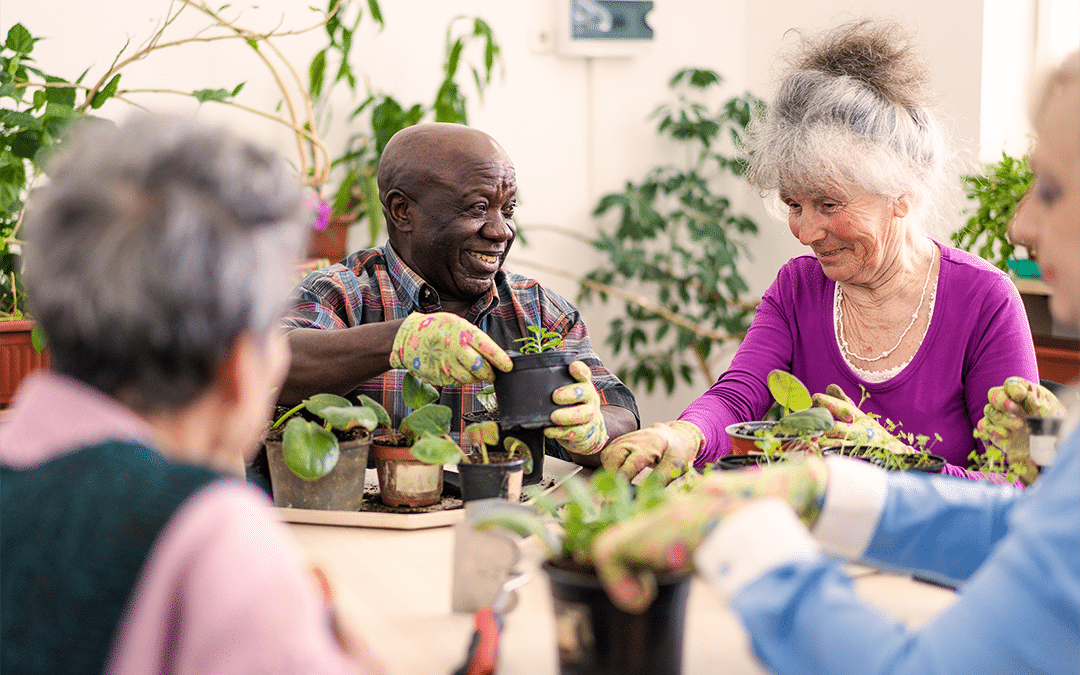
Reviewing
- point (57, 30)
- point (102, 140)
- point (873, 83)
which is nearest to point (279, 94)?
point (57, 30)

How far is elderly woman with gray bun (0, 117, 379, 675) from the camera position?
56 centimetres

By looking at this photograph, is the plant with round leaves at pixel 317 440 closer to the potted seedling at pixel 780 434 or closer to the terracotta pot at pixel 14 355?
the potted seedling at pixel 780 434

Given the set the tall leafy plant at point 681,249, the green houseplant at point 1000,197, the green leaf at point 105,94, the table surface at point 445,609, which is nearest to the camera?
the table surface at point 445,609

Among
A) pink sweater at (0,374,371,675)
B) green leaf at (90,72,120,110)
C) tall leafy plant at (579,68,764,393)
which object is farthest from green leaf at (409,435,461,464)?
tall leafy plant at (579,68,764,393)

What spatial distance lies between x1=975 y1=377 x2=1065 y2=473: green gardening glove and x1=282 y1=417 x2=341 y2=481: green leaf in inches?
37.0

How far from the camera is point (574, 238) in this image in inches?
159

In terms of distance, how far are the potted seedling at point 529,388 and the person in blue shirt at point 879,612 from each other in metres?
0.57

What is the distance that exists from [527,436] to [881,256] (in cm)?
82

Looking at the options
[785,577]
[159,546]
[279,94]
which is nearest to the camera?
[159,546]

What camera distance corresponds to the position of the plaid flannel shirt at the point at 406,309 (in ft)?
5.87

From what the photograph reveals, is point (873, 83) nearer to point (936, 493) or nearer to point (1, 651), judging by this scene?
point (936, 493)

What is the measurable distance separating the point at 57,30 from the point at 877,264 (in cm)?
271

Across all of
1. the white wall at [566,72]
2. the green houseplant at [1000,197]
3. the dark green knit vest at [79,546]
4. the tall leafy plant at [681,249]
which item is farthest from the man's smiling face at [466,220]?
the tall leafy plant at [681,249]

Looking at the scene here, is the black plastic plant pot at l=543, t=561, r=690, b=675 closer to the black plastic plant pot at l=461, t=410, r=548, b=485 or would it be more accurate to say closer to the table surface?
the table surface
